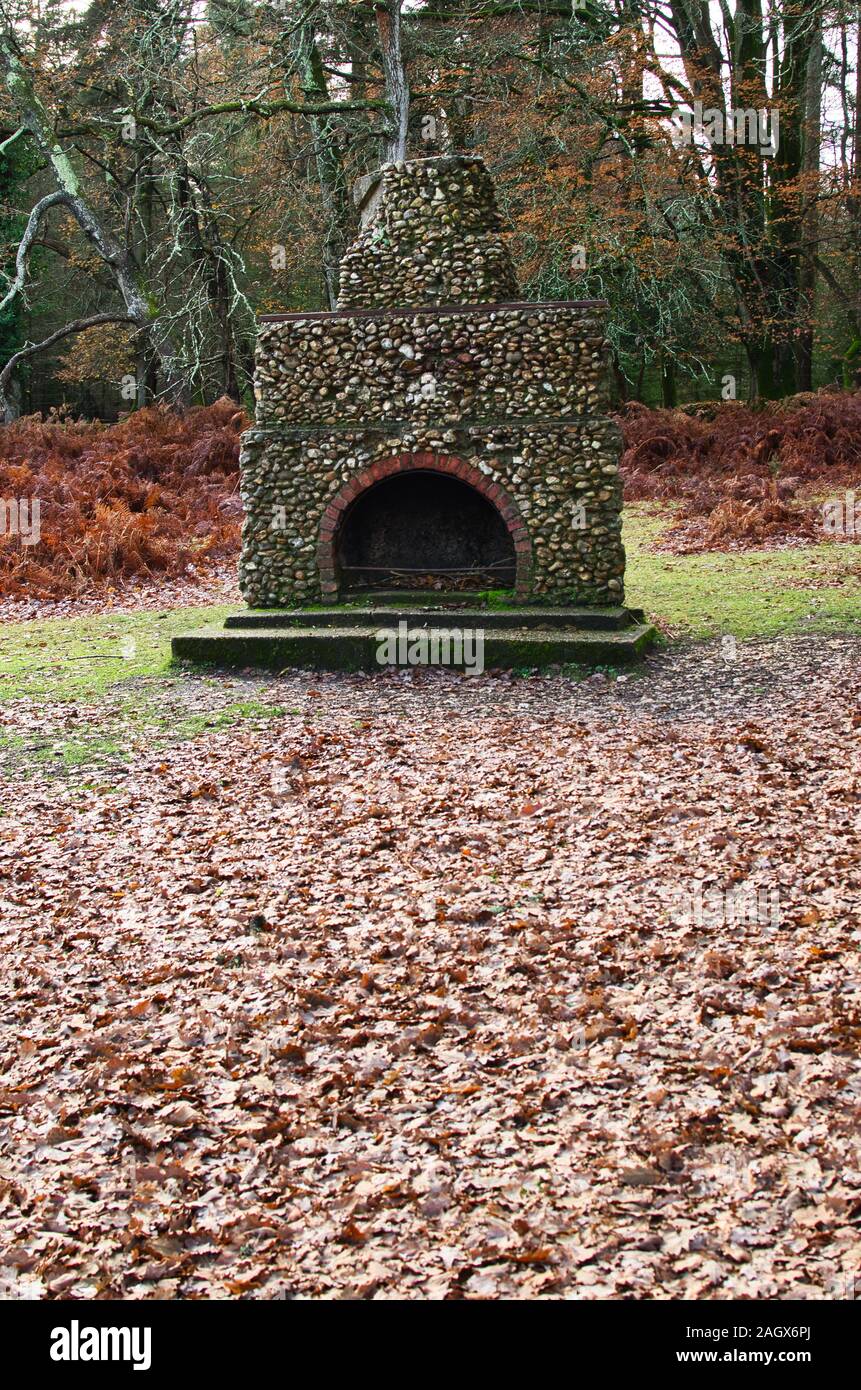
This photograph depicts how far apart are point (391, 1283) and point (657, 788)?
183 inches

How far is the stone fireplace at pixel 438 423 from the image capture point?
11.4m

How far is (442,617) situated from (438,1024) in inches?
281

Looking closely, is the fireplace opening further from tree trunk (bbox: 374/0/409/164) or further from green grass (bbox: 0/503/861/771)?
tree trunk (bbox: 374/0/409/164)

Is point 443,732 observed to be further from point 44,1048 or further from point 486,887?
point 44,1048

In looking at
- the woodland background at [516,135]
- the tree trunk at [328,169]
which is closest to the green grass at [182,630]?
the woodland background at [516,135]

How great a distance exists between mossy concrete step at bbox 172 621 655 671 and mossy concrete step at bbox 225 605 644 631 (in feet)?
0.25

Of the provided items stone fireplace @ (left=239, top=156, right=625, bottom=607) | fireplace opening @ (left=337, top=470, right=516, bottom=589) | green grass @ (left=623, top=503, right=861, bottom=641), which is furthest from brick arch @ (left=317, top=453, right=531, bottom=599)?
green grass @ (left=623, top=503, right=861, bottom=641)

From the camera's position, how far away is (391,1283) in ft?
11.2

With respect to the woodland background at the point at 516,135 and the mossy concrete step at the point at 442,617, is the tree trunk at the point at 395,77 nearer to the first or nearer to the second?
the woodland background at the point at 516,135

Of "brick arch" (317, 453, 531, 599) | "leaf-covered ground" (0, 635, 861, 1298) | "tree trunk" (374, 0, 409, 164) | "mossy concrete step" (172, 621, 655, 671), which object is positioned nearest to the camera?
"leaf-covered ground" (0, 635, 861, 1298)

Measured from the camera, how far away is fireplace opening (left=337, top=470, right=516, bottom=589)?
1241 centimetres

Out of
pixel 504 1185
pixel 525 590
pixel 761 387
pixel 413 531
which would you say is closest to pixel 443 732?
pixel 525 590

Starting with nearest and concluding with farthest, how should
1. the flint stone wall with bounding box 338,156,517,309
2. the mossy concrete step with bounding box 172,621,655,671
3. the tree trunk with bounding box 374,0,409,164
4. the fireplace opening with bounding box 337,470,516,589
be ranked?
1. the mossy concrete step with bounding box 172,621,655,671
2. the flint stone wall with bounding box 338,156,517,309
3. the fireplace opening with bounding box 337,470,516,589
4. the tree trunk with bounding box 374,0,409,164

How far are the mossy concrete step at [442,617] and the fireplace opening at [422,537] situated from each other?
0.61 m
